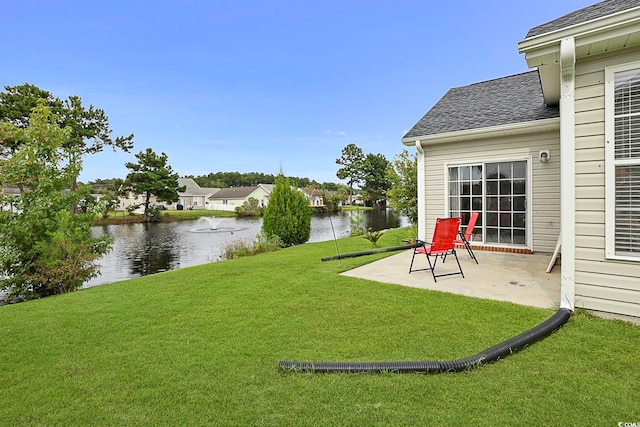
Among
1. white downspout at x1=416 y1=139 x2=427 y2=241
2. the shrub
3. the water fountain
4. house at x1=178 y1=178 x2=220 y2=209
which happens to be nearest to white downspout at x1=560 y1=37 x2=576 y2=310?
white downspout at x1=416 y1=139 x2=427 y2=241

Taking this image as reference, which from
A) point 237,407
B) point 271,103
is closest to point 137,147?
point 271,103

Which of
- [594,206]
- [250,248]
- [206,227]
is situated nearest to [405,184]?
[250,248]

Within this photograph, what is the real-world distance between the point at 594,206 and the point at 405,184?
7714 millimetres

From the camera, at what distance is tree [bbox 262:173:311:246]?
36.5 ft

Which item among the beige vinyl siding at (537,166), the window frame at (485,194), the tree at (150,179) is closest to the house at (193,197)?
the tree at (150,179)

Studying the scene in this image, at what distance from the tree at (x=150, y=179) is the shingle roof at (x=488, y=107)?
87.1 ft

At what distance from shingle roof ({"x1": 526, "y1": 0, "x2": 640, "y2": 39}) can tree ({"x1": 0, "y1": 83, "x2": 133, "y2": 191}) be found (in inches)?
720

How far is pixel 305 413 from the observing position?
73.3 inches

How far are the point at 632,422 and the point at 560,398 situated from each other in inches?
12.3

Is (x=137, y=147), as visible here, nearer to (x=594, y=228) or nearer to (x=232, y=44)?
(x=232, y=44)

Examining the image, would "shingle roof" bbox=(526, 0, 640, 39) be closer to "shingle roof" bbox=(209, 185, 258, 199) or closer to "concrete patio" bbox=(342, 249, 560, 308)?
"concrete patio" bbox=(342, 249, 560, 308)

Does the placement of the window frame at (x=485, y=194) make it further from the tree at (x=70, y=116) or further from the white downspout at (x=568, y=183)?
the tree at (x=70, y=116)

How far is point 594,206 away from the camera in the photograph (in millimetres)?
3146

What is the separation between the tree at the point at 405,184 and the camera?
34.6ft
